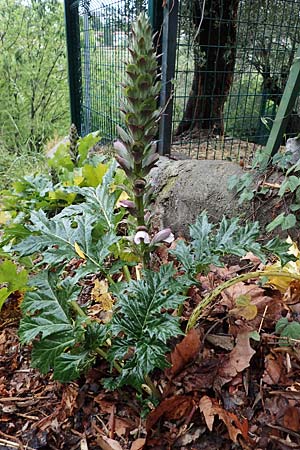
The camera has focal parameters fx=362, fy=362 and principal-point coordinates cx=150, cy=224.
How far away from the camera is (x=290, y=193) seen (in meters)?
1.79

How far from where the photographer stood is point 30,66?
5.88 metres

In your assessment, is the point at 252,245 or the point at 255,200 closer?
the point at 252,245

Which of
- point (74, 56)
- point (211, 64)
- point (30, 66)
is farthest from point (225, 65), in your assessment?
point (30, 66)

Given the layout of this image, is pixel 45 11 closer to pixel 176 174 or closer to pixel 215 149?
pixel 215 149

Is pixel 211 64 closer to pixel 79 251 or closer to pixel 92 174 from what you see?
pixel 92 174

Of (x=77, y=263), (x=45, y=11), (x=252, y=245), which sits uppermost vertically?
(x=45, y=11)

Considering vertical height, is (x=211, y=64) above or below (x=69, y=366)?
above

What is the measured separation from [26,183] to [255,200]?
4.55 feet

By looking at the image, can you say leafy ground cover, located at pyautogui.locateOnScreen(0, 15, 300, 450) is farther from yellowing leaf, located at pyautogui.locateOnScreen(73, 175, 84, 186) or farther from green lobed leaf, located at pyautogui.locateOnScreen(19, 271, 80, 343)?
yellowing leaf, located at pyautogui.locateOnScreen(73, 175, 84, 186)

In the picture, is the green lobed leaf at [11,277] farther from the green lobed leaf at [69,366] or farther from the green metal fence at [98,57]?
the green metal fence at [98,57]

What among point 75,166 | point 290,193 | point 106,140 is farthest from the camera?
point 106,140

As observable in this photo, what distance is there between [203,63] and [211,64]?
343mm

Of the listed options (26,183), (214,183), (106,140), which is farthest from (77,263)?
(106,140)

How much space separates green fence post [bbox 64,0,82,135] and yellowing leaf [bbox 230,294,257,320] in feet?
13.7
